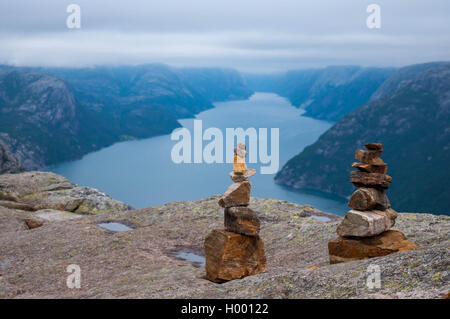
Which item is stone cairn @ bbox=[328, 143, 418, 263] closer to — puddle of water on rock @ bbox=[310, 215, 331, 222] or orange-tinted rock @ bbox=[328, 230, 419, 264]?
orange-tinted rock @ bbox=[328, 230, 419, 264]

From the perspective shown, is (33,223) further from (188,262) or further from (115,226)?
(188,262)

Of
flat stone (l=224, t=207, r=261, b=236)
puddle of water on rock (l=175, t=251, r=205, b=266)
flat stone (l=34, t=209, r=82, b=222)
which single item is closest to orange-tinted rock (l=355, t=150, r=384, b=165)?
flat stone (l=224, t=207, r=261, b=236)

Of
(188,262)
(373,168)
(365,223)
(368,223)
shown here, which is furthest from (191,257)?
(373,168)

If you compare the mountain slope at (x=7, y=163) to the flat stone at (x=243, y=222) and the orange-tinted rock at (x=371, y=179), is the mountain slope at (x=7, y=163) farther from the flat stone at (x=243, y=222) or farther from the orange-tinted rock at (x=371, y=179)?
the orange-tinted rock at (x=371, y=179)

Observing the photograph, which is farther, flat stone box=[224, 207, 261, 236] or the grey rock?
the grey rock

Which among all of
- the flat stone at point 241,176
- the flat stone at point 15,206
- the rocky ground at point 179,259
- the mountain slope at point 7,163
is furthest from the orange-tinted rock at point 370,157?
the mountain slope at point 7,163

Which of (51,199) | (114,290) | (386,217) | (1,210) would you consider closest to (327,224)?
(386,217)
